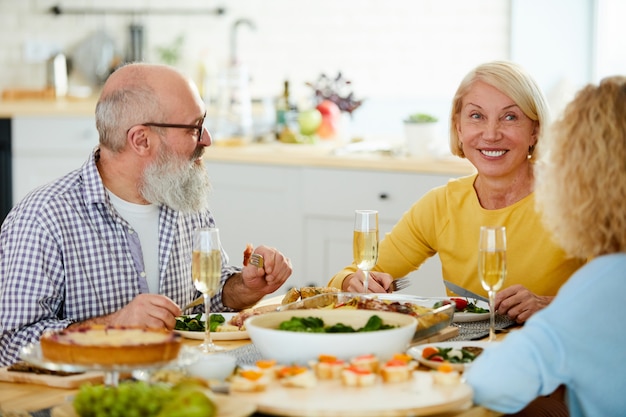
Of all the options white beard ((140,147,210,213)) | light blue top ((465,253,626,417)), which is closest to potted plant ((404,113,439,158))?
white beard ((140,147,210,213))

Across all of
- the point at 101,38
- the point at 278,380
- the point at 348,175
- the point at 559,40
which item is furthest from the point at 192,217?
the point at 101,38

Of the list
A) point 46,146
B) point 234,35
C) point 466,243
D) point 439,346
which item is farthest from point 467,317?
point 234,35

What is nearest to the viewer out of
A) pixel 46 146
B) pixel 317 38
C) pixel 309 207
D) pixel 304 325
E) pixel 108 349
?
pixel 108 349

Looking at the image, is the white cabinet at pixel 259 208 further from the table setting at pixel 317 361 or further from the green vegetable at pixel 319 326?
the green vegetable at pixel 319 326

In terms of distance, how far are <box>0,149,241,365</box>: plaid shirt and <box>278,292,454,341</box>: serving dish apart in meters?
0.49

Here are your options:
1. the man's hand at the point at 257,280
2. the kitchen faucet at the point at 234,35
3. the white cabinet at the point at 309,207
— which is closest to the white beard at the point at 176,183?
the man's hand at the point at 257,280

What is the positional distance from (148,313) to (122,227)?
38 cm

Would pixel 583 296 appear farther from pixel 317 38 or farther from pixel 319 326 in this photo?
pixel 317 38

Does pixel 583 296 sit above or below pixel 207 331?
above

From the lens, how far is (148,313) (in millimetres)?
2023

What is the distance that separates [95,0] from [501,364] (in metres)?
5.12

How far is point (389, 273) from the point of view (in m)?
2.79

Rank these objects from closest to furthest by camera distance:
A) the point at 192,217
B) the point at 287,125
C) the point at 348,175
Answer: the point at 192,217
the point at 348,175
the point at 287,125

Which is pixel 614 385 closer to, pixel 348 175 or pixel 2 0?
pixel 348 175
